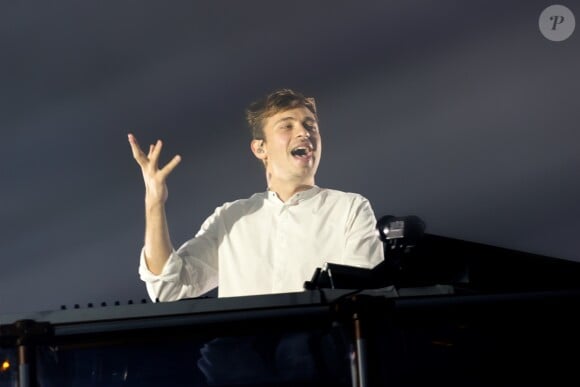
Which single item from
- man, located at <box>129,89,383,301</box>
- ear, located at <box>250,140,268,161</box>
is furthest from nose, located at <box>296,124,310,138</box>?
ear, located at <box>250,140,268,161</box>

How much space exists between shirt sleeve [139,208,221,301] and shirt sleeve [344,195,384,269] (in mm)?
365

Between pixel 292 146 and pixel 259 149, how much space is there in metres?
0.12

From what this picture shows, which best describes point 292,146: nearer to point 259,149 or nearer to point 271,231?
point 259,149

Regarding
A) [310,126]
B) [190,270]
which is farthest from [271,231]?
[310,126]

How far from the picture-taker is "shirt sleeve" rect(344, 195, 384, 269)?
2496 millimetres

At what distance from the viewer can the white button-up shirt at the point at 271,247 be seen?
8.32 feet

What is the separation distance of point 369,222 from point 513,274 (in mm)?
538

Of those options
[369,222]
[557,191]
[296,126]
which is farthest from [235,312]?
[557,191]

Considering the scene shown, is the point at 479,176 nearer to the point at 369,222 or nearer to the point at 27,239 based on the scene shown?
the point at 369,222

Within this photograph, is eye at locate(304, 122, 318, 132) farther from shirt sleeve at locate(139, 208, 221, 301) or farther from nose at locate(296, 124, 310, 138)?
shirt sleeve at locate(139, 208, 221, 301)

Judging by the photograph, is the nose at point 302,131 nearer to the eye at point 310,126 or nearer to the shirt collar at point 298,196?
the eye at point 310,126

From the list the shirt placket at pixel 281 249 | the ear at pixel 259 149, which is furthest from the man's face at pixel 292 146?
the shirt placket at pixel 281 249

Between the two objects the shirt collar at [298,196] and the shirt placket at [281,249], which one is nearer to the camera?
the shirt placket at [281,249]

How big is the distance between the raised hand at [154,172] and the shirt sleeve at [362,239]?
19.3 inches
